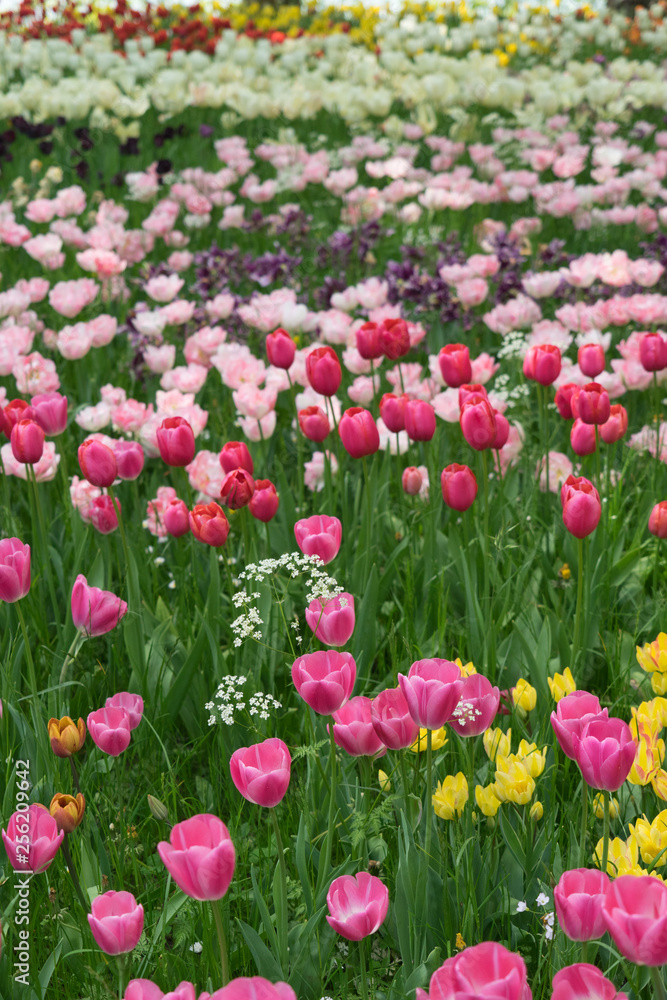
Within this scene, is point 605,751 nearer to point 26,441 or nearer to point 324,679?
point 324,679

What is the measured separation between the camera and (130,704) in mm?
1545

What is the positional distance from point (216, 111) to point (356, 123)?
2548 mm

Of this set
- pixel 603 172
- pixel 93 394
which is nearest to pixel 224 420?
pixel 93 394

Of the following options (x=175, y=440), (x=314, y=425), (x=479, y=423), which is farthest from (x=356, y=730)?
(x=314, y=425)

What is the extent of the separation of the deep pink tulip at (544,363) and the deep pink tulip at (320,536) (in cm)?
80

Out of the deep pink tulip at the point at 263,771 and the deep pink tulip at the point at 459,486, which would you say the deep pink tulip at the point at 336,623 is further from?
the deep pink tulip at the point at 459,486

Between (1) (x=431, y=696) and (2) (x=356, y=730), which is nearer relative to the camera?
(1) (x=431, y=696)

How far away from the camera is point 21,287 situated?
12.8ft

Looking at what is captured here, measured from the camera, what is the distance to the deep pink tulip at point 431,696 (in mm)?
1120

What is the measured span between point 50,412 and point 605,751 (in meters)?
1.64

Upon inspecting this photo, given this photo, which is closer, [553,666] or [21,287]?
[553,666]

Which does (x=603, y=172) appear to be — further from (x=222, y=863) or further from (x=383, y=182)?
(x=222, y=863)

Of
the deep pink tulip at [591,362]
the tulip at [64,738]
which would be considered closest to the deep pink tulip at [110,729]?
the tulip at [64,738]

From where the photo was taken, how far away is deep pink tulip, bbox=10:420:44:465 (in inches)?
77.5
